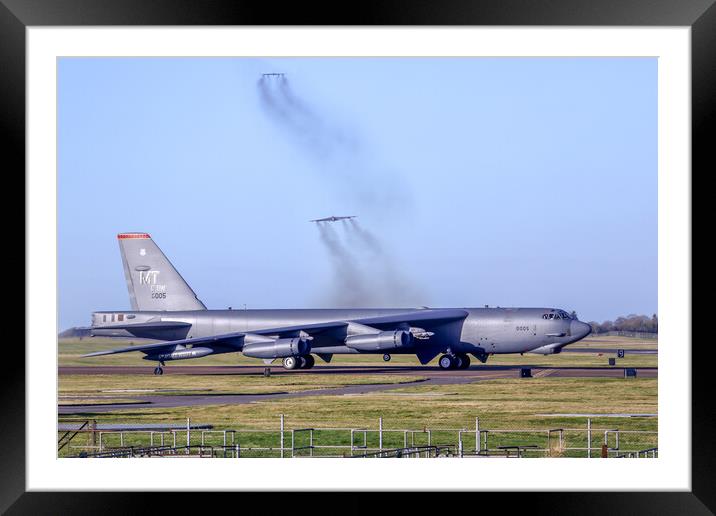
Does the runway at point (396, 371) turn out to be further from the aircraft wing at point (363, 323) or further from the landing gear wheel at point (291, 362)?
the aircraft wing at point (363, 323)

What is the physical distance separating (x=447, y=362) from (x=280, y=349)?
464 centimetres

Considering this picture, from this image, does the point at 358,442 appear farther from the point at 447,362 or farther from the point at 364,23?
the point at 447,362

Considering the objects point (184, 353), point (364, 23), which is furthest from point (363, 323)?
point (364, 23)

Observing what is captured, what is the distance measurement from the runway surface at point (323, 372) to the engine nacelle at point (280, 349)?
0.61m

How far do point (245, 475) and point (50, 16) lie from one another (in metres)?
2.60

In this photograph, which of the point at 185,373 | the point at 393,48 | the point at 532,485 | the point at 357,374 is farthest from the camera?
the point at 185,373

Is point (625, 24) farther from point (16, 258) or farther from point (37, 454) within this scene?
point (37, 454)

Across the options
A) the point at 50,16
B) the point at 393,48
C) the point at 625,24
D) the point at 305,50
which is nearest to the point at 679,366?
the point at 625,24

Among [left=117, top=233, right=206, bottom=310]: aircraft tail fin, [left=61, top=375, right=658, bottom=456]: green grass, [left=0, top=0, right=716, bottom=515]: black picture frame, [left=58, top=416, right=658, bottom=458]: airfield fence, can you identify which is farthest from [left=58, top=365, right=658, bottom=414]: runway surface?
[left=0, top=0, right=716, bottom=515]: black picture frame

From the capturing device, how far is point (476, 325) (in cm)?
2681

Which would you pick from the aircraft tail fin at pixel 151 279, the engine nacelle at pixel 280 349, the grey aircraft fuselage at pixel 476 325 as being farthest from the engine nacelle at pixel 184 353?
the aircraft tail fin at pixel 151 279

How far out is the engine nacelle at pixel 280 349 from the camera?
26594mm

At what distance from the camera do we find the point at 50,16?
5160 mm

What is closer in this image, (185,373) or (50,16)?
(50,16)
